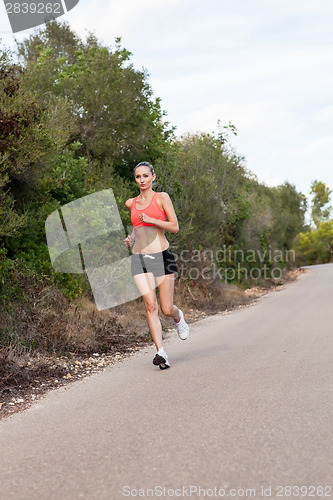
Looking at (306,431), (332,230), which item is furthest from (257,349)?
(332,230)

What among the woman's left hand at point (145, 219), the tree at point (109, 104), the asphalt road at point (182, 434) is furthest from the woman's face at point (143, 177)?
the tree at point (109, 104)

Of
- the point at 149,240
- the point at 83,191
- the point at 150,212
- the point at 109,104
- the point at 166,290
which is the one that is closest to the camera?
the point at 150,212

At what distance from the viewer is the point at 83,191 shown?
1321 cm

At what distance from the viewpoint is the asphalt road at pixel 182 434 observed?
3158 millimetres

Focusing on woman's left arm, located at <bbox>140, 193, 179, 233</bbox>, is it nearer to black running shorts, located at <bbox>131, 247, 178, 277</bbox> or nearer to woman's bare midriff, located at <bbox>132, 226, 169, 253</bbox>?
woman's bare midriff, located at <bbox>132, 226, 169, 253</bbox>

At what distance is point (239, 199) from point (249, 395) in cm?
2451

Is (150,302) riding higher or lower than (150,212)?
lower

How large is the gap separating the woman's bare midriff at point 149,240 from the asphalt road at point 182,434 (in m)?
1.45

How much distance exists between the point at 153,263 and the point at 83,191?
6.87 metres

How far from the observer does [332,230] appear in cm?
9856

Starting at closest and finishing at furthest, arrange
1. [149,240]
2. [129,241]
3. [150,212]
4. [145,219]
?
1. [145,219]
2. [129,241]
3. [150,212]
4. [149,240]

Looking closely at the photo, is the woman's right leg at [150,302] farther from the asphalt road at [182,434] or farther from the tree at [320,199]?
the tree at [320,199]

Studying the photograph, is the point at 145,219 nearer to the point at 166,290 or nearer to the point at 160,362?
the point at 166,290

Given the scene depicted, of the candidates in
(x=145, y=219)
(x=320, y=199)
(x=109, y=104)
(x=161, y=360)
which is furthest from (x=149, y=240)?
(x=320, y=199)
